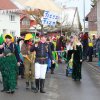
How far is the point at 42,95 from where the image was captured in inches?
510

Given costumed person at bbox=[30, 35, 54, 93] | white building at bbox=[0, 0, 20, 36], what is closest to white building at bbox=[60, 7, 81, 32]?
white building at bbox=[0, 0, 20, 36]

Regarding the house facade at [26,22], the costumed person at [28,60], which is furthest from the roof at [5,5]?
the costumed person at [28,60]

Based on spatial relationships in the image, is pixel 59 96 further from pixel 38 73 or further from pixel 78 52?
pixel 78 52

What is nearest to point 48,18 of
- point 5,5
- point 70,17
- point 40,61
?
point 40,61

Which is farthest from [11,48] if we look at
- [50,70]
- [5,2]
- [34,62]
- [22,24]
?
[22,24]

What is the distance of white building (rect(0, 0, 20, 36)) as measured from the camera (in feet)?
179

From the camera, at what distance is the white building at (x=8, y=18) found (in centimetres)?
5467

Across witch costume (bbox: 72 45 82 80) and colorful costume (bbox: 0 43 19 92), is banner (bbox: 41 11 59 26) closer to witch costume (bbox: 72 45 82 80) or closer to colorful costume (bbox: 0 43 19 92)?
witch costume (bbox: 72 45 82 80)

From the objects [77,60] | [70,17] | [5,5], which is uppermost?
[70,17]

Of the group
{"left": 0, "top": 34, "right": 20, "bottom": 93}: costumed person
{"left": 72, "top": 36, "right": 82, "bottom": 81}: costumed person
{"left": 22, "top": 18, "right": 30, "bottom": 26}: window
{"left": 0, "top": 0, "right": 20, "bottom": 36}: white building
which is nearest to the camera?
{"left": 0, "top": 34, "right": 20, "bottom": 93}: costumed person

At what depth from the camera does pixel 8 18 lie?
185ft

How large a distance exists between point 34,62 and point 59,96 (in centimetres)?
137

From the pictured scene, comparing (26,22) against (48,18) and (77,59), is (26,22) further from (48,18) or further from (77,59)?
(77,59)

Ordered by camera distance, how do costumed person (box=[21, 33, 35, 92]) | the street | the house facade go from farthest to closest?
1. the house facade
2. costumed person (box=[21, 33, 35, 92])
3. the street
